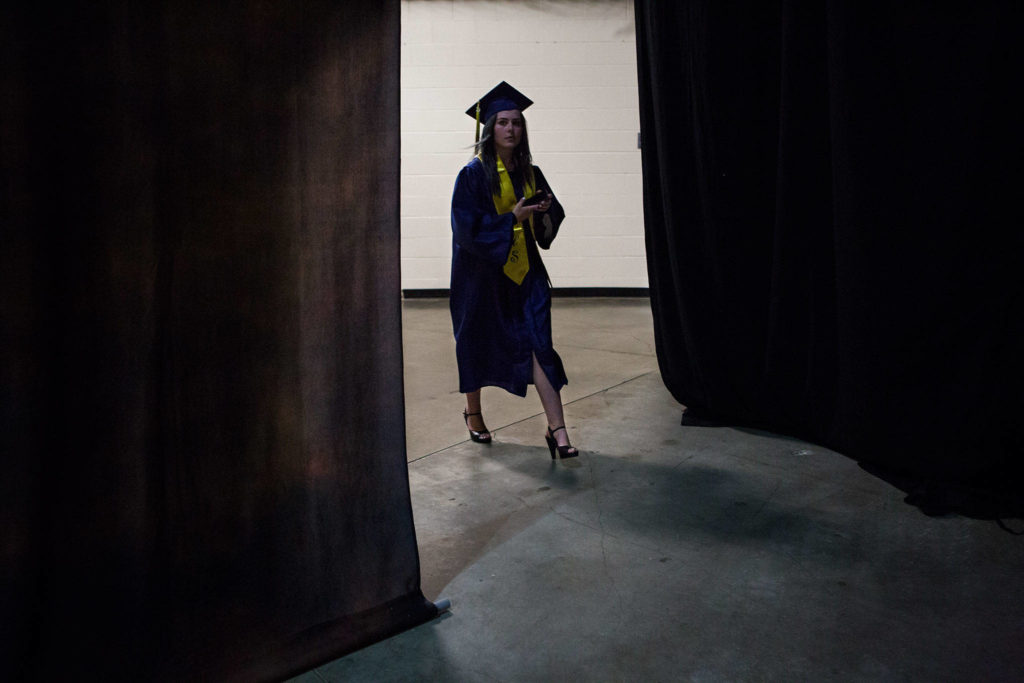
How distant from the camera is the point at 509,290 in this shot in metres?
3.30

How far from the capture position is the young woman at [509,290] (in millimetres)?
3203

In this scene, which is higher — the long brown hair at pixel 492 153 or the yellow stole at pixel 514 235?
the long brown hair at pixel 492 153

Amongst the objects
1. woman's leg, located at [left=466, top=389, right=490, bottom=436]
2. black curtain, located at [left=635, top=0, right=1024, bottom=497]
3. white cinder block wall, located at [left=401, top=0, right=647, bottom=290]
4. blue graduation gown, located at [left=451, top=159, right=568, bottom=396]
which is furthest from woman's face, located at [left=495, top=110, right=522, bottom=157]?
white cinder block wall, located at [left=401, top=0, right=647, bottom=290]

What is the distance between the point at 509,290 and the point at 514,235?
210 mm

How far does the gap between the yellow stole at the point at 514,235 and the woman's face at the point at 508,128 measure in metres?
0.09

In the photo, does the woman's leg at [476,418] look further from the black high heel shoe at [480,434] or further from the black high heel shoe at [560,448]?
the black high heel shoe at [560,448]

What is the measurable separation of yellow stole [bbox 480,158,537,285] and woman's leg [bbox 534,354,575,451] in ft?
1.07

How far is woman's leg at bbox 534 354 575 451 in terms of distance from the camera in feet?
10.8

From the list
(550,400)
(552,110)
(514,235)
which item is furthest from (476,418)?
(552,110)

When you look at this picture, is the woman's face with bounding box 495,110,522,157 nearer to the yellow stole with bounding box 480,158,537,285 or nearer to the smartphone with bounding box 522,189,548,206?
the yellow stole with bounding box 480,158,537,285

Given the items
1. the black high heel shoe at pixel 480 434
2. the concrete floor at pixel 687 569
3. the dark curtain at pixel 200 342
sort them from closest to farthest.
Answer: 1. the dark curtain at pixel 200 342
2. the concrete floor at pixel 687 569
3. the black high heel shoe at pixel 480 434

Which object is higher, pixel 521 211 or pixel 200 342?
pixel 521 211

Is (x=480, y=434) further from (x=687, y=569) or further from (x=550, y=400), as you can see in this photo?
(x=687, y=569)

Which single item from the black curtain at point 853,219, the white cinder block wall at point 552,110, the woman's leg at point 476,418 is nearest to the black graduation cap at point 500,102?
the black curtain at point 853,219
